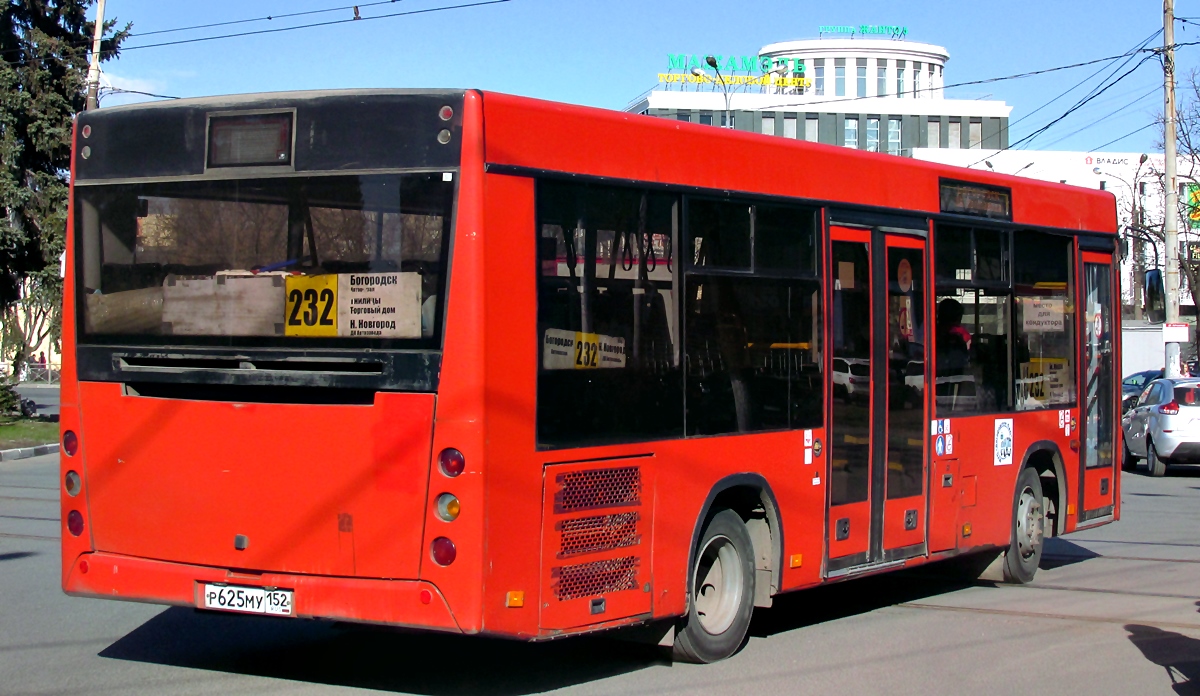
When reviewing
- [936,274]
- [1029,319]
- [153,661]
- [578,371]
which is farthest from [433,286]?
[1029,319]

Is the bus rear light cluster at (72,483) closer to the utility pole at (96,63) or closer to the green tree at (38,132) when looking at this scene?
the utility pole at (96,63)

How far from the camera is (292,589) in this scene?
642 cm

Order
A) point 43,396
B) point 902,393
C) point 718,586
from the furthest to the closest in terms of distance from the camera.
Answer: point 43,396, point 902,393, point 718,586

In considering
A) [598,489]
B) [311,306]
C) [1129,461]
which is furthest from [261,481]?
[1129,461]

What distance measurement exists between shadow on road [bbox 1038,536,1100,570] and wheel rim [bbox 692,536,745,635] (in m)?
5.40

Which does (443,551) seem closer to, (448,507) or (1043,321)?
(448,507)

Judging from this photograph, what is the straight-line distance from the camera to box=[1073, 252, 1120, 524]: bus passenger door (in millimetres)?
11766

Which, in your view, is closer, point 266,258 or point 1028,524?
point 266,258

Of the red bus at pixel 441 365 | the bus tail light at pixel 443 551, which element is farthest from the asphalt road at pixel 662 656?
the bus tail light at pixel 443 551

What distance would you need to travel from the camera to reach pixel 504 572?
245 inches

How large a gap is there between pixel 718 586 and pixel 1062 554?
6519 mm

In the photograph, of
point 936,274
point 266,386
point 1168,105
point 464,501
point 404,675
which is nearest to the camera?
point 464,501

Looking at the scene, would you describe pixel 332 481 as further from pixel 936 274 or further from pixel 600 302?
Result: pixel 936 274

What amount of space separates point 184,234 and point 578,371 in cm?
214
